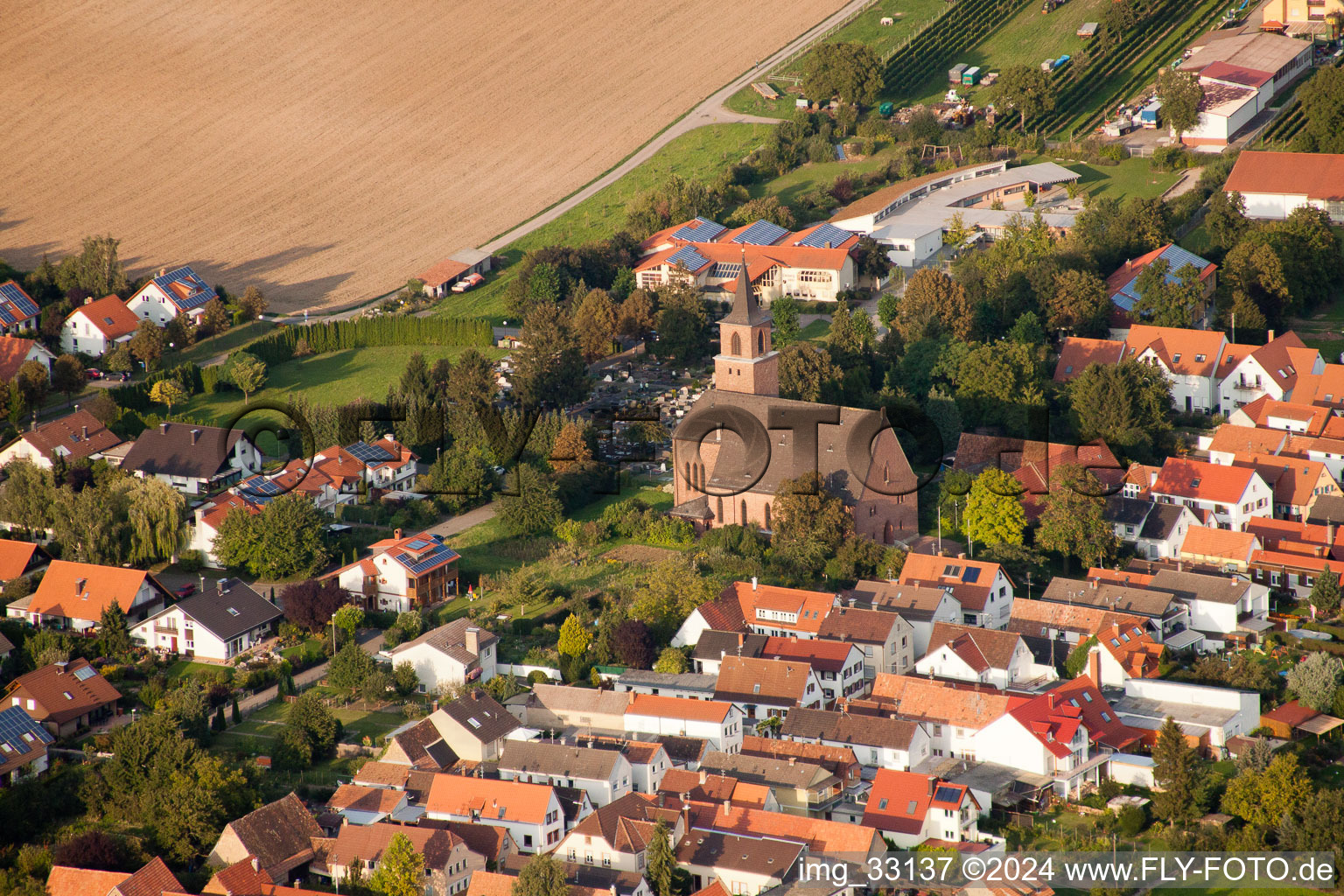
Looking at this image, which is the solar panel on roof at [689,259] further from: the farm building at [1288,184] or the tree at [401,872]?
the tree at [401,872]

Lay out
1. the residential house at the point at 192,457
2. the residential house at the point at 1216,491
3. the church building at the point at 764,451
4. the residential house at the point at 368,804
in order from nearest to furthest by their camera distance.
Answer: the residential house at the point at 368,804
the church building at the point at 764,451
the residential house at the point at 1216,491
the residential house at the point at 192,457

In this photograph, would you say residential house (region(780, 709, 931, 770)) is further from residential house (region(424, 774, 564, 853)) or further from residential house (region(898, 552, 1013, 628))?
residential house (region(424, 774, 564, 853))

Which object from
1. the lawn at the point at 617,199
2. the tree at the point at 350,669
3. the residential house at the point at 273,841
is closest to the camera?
the residential house at the point at 273,841

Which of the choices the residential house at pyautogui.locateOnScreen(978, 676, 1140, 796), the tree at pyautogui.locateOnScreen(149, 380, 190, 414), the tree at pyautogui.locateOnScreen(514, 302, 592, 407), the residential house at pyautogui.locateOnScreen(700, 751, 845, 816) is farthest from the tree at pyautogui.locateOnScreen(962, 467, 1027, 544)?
the tree at pyautogui.locateOnScreen(149, 380, 190, 414)

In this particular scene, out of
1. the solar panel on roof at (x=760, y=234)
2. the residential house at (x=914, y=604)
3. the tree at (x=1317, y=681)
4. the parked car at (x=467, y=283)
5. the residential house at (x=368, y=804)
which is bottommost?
the tree at (x=1317, y=681)

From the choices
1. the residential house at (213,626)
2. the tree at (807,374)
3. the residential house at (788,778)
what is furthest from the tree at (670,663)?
the tree at (807,374)

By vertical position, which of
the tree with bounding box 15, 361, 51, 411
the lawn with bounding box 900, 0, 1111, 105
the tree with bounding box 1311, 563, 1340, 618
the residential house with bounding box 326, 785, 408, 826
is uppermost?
the lawn with bounding box 900, 0, 1111, 105
